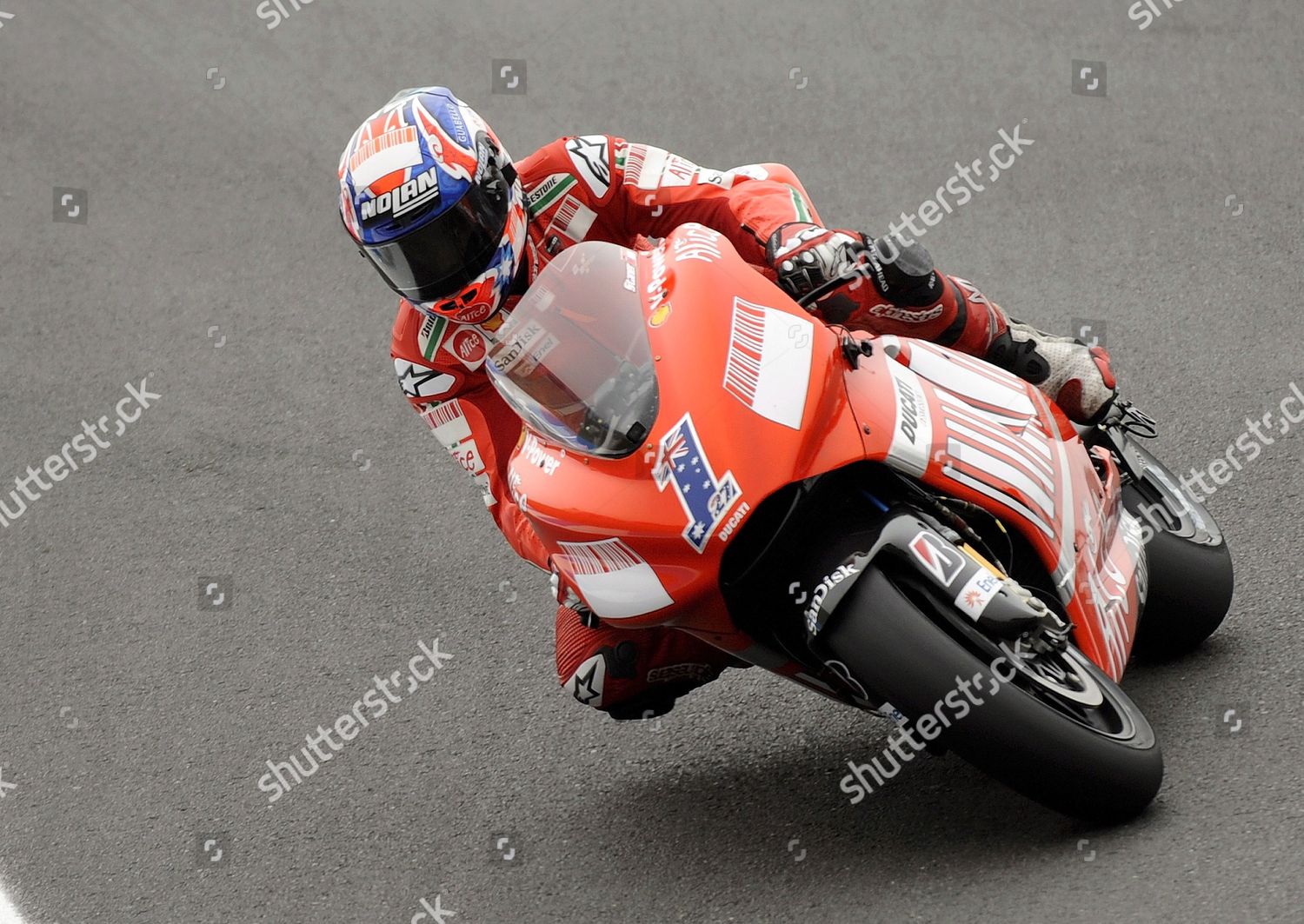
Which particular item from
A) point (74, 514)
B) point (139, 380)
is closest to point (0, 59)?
point (139, 380)

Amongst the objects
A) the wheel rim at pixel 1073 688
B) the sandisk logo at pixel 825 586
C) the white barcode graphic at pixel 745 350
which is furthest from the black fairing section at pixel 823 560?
the white barcode graphic at pixel 745 350

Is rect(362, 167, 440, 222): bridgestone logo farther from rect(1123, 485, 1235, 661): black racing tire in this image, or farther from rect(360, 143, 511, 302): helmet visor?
rect(1123, 485, 1235, 661): black racing tire

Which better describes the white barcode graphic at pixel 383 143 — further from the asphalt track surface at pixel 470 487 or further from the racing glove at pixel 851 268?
the asphalt track surface at pixel 470 487

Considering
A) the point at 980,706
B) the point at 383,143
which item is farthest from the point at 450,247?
the point at 980,706

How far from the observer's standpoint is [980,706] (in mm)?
2885

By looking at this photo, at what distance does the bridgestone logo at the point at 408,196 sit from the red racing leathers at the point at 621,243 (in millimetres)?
356

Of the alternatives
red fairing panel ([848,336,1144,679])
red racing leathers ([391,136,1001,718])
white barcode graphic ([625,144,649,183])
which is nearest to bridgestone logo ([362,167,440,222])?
red racing leathers ([391,136,1001,718])

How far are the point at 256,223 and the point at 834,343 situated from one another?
461 cm

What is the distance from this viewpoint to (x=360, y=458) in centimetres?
581

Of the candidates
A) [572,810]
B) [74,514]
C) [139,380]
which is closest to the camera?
[572,810]

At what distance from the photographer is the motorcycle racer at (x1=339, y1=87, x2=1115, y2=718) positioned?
3.61m

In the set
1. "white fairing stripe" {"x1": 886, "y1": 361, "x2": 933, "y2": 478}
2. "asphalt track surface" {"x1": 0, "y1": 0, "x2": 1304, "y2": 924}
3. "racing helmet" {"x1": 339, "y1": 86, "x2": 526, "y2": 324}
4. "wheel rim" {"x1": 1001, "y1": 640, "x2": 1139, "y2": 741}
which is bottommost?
"asphalt track surface" {"x1": 0, "y1": 0, "x2": 1304, "y2": 924}

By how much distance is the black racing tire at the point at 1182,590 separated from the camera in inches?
156

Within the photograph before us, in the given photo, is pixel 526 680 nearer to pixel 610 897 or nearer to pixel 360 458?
pixel 610 897
